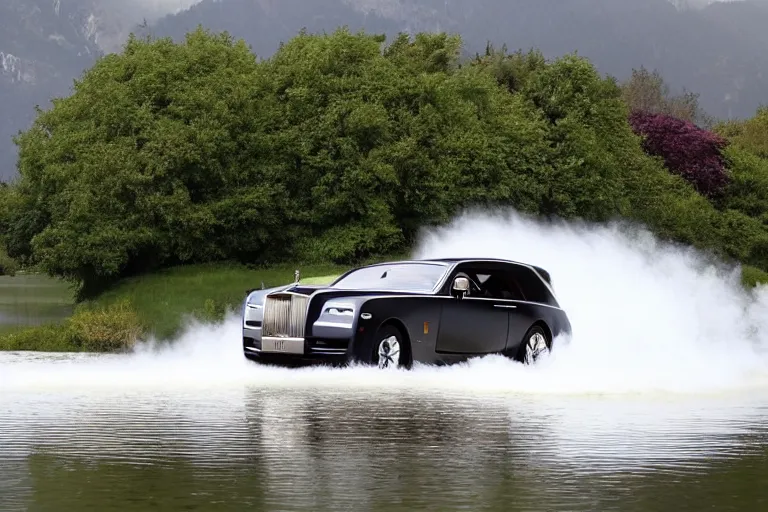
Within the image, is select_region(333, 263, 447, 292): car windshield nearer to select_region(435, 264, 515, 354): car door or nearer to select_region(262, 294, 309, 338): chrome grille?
select_region(435, 264, 515, 354): car door

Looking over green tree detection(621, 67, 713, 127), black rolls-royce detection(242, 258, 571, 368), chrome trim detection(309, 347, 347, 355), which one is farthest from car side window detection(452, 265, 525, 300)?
green tree detection(621, 67, 713, 127)

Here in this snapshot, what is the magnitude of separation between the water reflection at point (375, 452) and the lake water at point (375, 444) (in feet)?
0.07

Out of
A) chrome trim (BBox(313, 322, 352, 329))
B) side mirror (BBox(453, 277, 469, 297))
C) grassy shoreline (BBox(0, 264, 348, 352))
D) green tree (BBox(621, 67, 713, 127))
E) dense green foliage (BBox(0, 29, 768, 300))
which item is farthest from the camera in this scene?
green tree (BBox(621, 67, 713, 127))

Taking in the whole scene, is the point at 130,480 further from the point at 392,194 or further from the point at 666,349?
the point at 392,194

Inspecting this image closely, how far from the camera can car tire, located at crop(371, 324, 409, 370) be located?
18.0 metres

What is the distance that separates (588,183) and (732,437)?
55414 mm

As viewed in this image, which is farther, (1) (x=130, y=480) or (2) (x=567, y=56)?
(2) (x=567, y=56)

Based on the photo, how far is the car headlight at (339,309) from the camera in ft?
58.4

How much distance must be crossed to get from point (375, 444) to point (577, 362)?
421 inches

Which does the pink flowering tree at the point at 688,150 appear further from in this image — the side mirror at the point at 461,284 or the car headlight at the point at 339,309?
the car headlight at the point at 339,309

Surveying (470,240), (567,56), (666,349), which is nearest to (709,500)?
(666,349)

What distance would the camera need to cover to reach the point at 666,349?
23.7 m

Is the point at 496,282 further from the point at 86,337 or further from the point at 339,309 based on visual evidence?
the point at 86,337

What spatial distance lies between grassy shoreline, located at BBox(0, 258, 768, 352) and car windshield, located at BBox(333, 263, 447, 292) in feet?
64.3
